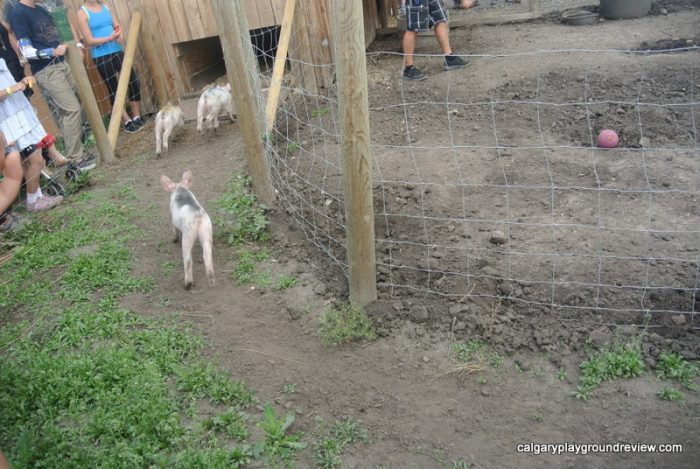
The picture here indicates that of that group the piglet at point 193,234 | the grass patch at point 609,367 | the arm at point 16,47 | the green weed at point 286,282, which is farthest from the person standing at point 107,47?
the grass patch at point 609,367

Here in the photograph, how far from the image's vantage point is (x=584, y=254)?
4.33 metres

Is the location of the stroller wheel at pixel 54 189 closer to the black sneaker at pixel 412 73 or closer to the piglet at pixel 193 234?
the piglet at pixel 193 234

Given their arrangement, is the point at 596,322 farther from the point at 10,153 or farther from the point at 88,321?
the point at 10,153

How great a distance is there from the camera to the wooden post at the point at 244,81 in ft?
17.0

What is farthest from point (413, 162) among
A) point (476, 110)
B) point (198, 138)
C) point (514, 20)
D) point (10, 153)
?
point (514, 20)

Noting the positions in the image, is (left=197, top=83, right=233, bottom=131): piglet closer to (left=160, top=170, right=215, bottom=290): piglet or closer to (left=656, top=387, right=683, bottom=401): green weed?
(left=160, top=170, right=215, bottom=290): piglet

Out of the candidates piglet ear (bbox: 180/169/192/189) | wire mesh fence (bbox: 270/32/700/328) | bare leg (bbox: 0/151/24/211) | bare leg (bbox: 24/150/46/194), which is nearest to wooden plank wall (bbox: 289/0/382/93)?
wire mesh fence (bbox: 270/32/700/328)

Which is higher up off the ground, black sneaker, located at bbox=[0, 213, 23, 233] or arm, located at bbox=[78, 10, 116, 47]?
arm, located at bbox=[78, 10, 116, 47]

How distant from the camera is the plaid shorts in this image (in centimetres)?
833

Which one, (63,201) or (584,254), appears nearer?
(584,254)

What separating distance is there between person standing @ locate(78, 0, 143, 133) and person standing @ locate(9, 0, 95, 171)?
73 cm

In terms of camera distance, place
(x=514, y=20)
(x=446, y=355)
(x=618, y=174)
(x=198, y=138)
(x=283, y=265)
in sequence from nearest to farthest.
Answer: (x=446, y=355) → (x=283, y=265) → (x=618, y=174) → (x=198, y=138) → (x=514, y=20)

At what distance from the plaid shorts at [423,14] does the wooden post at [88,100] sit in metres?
4.50

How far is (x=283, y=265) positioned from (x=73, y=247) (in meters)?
2.23
